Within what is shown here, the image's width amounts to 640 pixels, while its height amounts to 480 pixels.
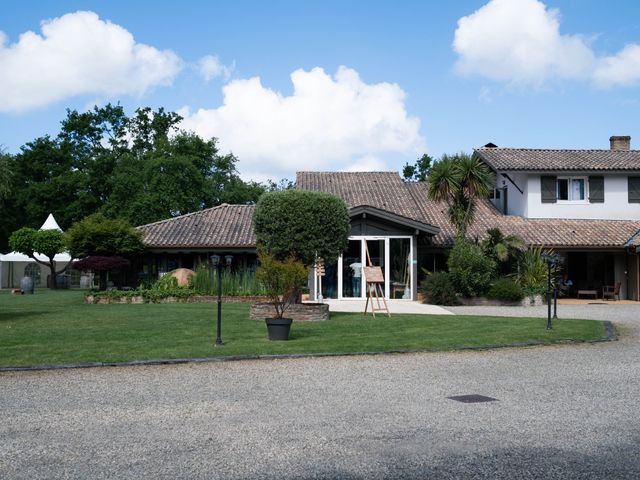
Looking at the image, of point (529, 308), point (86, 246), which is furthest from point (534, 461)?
point (86, 246)

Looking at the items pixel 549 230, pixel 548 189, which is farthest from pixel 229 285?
pixel 548 189

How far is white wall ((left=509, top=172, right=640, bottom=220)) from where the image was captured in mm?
30359

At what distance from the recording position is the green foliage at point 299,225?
1752 cm

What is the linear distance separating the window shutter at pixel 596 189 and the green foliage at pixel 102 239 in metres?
20.3

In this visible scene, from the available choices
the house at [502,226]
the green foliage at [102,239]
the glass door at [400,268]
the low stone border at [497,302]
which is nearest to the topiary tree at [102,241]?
the green foliage at [102,239]

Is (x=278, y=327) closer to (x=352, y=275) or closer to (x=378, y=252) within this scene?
(x=352, y=275)

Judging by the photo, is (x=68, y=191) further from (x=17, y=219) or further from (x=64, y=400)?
(x=64, y=400)

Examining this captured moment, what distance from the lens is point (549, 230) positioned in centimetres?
2908

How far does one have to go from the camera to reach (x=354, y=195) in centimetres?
3225

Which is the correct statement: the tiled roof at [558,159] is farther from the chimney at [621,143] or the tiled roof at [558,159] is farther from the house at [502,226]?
the chimney at [621,143]

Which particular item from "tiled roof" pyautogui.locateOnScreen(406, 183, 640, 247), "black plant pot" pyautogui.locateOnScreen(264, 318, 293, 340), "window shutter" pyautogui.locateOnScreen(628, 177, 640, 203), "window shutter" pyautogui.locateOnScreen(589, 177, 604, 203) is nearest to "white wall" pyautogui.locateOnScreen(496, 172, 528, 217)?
"tiled roof" pyautogui.locateOnScreen(406, 183, 640, 247)

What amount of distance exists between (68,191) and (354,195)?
28.1 m

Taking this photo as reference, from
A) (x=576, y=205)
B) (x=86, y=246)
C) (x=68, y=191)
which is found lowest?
(x=86, y=246)

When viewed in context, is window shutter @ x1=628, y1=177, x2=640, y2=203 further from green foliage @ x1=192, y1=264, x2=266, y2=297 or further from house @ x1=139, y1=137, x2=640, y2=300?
green foliage @ x1=192, y1=264, x2=266, y2=297
